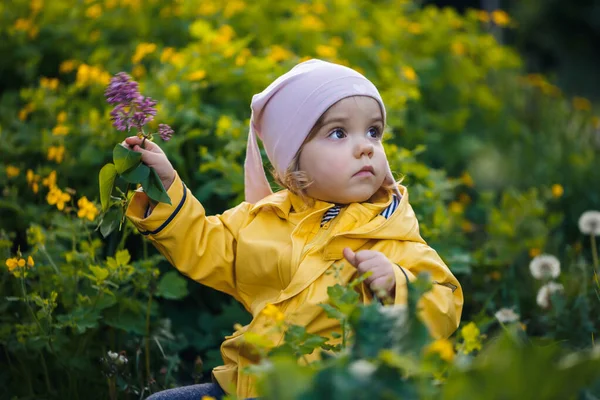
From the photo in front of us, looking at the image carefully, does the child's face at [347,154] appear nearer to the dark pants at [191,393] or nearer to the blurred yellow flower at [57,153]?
the dark pants at [191,393]

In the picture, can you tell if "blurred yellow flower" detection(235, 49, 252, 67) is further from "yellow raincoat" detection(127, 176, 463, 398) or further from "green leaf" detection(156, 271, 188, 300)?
"yellow raincoat" detection(127, 176, 463, 398)

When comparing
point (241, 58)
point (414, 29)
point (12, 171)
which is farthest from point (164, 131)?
point (414, 29)

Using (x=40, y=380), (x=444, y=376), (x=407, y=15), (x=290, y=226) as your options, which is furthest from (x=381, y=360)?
(x=407, y=15)

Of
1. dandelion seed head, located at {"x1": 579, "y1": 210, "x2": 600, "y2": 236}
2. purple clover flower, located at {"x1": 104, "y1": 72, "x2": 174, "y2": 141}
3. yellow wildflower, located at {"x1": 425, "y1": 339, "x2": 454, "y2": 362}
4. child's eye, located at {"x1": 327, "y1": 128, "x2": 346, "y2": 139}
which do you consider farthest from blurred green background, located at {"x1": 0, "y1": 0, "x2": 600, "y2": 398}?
yellow wildflower, located at {"x1": 425, "y1": 339, "x2": 454, "y2": 362}

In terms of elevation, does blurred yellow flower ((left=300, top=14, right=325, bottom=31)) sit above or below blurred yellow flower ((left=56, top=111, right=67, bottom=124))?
below

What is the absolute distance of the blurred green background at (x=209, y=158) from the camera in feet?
8.79

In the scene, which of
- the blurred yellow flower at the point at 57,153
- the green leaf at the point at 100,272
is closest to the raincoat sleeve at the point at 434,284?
the green leaf at the point at 100,272

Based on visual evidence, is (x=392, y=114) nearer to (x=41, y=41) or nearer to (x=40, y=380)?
(x=40, y=380)

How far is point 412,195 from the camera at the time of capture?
3.16 metres

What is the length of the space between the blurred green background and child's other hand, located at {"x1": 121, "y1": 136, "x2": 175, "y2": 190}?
43 centimetres

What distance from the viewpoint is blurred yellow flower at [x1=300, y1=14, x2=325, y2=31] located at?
179 inches

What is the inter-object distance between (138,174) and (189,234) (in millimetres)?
224

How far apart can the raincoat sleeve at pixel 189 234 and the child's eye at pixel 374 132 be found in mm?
456

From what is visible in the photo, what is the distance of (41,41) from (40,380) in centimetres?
245
